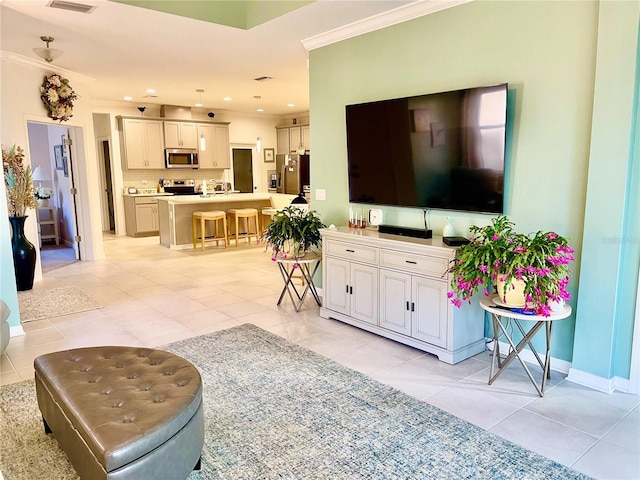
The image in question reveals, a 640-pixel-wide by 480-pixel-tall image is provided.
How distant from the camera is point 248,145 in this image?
1173 centimetres

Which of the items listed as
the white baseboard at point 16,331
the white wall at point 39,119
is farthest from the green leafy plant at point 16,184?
the white baseboard at point 16,331

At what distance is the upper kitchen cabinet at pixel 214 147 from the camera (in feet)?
34.6

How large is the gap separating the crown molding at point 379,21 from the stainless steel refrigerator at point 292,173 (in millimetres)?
5969

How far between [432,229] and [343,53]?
1986 mm

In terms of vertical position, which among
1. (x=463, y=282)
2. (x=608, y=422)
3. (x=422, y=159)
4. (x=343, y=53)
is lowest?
(x=608, y=422)

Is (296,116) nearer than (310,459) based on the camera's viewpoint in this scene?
No

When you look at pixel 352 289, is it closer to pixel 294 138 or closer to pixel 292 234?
pixel 292 234

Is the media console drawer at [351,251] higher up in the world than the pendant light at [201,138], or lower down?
lower down

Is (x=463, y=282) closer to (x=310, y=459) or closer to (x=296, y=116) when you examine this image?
(x=310, y=459)

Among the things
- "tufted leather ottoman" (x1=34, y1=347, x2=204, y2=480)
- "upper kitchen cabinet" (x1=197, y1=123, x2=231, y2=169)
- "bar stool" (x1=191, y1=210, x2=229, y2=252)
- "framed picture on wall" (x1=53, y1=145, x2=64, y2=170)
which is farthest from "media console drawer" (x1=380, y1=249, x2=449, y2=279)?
"upper kitchen cabinet" (x1=197, y1=123, x2=231, y2=169)

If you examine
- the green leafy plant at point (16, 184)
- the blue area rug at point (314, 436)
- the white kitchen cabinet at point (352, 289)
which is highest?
the green leafy plant at point (16, 184)

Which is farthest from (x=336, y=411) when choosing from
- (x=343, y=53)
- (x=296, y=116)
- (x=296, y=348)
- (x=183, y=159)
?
(x=296, y=116)

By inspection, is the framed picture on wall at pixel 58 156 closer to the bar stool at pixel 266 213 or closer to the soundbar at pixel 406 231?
the bar stool at pixel 266 213

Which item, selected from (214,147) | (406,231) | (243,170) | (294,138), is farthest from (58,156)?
(406,231)
